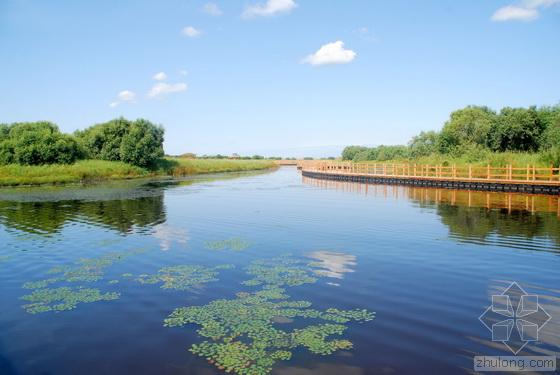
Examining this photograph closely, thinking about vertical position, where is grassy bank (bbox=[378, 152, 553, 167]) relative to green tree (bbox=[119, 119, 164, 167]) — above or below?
below

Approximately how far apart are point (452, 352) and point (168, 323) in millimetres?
5310

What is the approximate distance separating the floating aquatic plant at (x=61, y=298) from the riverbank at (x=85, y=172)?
44.9m

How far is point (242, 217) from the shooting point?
894 inches

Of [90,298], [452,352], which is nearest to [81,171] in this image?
[90,298]

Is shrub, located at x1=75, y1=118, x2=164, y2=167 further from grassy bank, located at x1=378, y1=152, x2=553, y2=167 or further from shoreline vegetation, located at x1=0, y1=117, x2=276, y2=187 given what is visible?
grassy bank, located at x1=378, y1=152, x2=553, y2=167

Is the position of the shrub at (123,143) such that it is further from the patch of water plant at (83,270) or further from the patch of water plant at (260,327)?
the patch of water plant at (260,327)

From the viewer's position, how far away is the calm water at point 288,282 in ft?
23.2

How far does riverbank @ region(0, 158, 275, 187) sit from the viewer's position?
4988 centimetres

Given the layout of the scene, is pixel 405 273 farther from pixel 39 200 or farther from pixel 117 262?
pixel 39 200

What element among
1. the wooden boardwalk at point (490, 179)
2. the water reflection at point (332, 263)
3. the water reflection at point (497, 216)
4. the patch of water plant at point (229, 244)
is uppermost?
the wooden boardwalk at point (490, 179)

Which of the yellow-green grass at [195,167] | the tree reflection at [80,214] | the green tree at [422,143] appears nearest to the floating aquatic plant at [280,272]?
the tree reflection at [80,214]

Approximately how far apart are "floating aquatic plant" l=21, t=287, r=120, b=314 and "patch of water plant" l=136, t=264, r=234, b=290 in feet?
4.03

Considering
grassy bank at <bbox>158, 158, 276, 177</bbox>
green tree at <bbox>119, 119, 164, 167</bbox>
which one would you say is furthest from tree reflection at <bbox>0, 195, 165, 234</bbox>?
grassy bank at <bbox>158, 158, 276, 177</bbox>

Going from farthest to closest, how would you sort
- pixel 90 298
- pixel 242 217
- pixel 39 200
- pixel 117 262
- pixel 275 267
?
pixel 39 200 < pixel 242 217 < pixel 117 262 < pixel 275 267 < pixel 90 298
